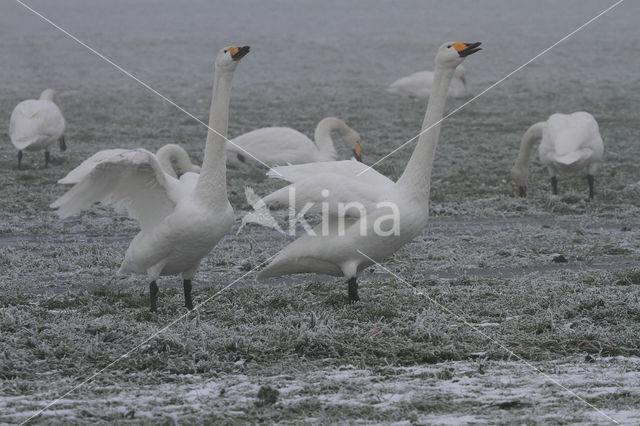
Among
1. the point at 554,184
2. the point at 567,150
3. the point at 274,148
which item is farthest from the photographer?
the point at 274,148

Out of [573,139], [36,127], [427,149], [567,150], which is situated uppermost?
[36,127]

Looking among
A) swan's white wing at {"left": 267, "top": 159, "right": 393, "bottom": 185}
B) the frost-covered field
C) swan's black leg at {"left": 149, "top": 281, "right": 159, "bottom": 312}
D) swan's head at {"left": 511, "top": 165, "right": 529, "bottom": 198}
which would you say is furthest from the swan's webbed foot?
swan's black leg at {"left": 149, "top": 281, "right": 159, "bottom": 312}

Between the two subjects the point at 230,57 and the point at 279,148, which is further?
the point at 279,148

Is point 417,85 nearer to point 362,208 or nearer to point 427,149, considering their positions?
point 427,149

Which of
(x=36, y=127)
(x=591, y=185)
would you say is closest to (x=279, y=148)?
(x=36, y=127)

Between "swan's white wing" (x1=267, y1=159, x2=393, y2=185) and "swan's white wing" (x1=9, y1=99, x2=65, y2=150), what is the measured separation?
5949 millimetres

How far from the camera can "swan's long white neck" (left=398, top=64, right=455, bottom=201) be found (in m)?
5.79

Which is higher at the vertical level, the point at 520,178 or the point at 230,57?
the point at 230,57

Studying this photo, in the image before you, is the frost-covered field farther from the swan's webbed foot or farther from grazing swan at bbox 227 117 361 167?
grazing swan at bbox 227 117 361 167

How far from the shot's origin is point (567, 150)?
31.6ft

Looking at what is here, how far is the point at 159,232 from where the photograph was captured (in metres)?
5.58

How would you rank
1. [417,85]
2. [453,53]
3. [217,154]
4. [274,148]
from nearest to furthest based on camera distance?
[217,154], [453,53], [274,148], [417,85]

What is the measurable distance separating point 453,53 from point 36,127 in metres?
6.87

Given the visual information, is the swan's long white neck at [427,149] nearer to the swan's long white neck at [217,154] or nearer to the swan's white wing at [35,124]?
the swan's long white neck at [217,154]
